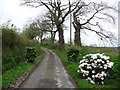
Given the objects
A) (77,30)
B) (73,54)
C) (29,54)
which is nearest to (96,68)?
(73,54)

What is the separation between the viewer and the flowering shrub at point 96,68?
9719 mm

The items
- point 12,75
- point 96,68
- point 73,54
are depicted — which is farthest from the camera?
point 73,54

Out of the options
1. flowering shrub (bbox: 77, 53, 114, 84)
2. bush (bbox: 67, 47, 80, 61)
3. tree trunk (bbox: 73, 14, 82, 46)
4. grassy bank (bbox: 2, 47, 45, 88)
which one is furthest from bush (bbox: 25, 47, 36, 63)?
tree trunk (bbox: 73, 14, 82, 46)

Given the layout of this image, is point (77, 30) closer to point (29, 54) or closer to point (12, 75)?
point (29, 54)

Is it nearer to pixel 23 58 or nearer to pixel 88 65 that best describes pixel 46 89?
pixel 88 65

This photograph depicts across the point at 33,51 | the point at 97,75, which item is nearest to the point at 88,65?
the point at 97,75

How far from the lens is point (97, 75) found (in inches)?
377

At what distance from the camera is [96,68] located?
1013 centimetres

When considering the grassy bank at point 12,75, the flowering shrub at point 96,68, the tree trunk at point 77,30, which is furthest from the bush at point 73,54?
the tree trunk at point 77,30

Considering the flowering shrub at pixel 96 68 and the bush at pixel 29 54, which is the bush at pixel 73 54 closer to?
the bush at pixel 29 54

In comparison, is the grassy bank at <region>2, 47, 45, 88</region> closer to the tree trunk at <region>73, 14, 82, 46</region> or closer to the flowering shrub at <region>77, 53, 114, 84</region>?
the flowering shrub at <region>77, 53, 114, 84</region>

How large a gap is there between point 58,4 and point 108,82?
3093 centimetres

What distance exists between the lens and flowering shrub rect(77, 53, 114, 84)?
31.9 feet

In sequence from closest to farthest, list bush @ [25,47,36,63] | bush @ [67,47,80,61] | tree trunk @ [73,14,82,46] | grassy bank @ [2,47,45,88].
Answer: grassy bank @ [2,47,45,88] → bush @ [67,47,80,61] → bush @ [25,47,36,63] → tree trunk @ [73,14,82,46]
